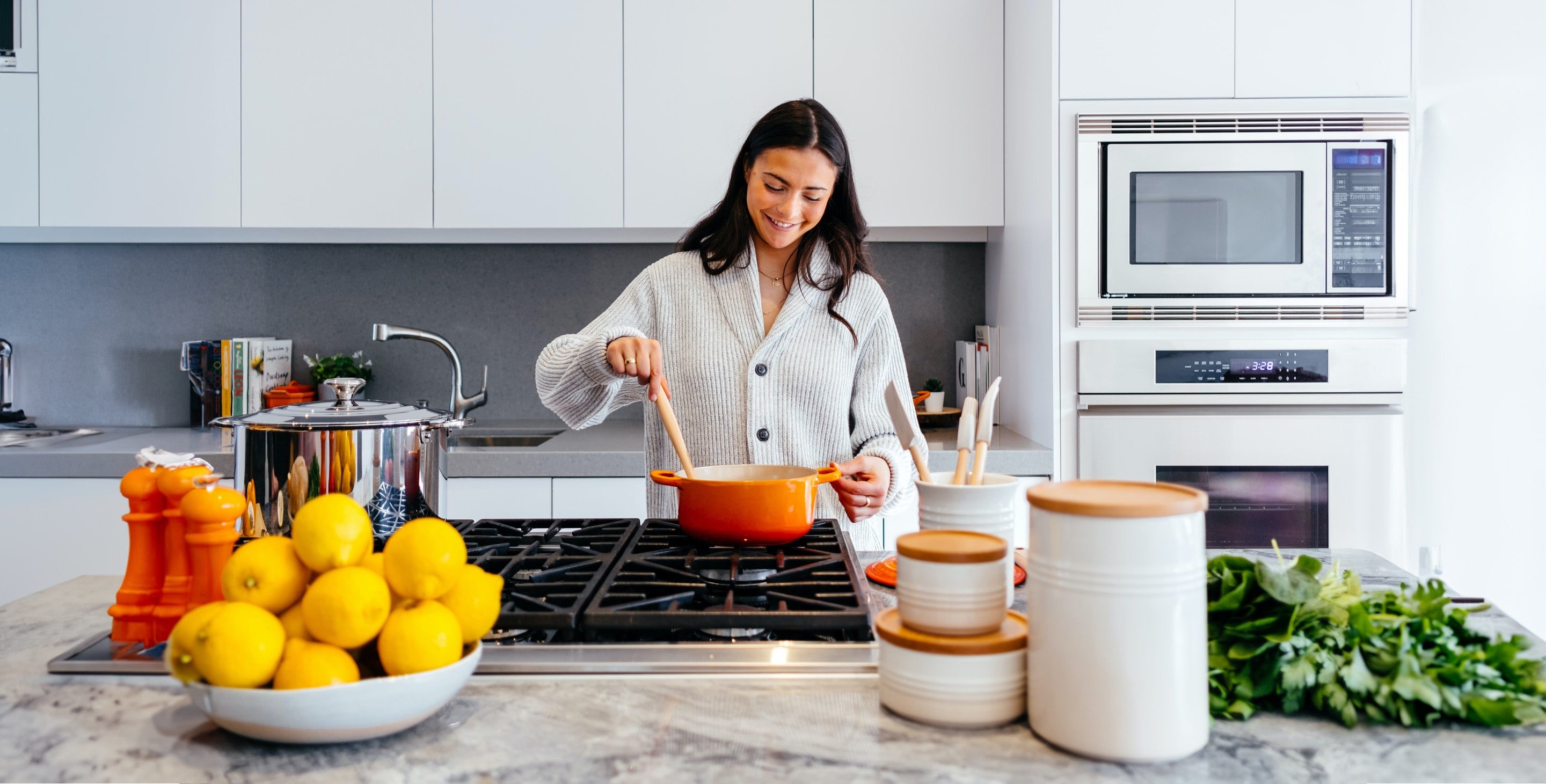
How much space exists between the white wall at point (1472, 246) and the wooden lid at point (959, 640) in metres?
2.01

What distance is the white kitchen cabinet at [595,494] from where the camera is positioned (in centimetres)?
234

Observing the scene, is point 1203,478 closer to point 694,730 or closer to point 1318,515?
point 1318,515

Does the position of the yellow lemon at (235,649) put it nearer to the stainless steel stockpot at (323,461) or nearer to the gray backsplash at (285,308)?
the stainless steel stockpot at (323,461)

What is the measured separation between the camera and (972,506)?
929 mm

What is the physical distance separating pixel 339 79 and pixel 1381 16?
253cm

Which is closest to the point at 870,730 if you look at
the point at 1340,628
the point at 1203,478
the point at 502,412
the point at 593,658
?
the point at 593,658

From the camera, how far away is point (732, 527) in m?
1.13

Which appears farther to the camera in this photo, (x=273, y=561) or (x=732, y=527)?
(x=732, y=527)

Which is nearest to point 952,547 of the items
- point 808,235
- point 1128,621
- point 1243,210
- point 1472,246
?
point 1128,621

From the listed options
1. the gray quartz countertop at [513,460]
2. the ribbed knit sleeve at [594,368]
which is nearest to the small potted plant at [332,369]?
the gray quartz countertop at [513,460]

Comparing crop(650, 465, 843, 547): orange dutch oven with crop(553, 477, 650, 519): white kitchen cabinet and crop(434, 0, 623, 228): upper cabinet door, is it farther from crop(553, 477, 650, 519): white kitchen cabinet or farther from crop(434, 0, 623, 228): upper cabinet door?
crop(434, 0, 623, 228): upper cabinet door

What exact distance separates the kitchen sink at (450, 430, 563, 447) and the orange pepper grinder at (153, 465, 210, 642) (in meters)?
1.86

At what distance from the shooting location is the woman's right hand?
4.39 feet

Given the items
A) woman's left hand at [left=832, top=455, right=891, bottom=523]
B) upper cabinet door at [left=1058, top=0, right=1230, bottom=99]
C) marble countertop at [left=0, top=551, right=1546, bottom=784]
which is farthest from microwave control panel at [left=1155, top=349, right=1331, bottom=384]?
marble countertop at [left=0, top=551, right=1546, bottom=784]
